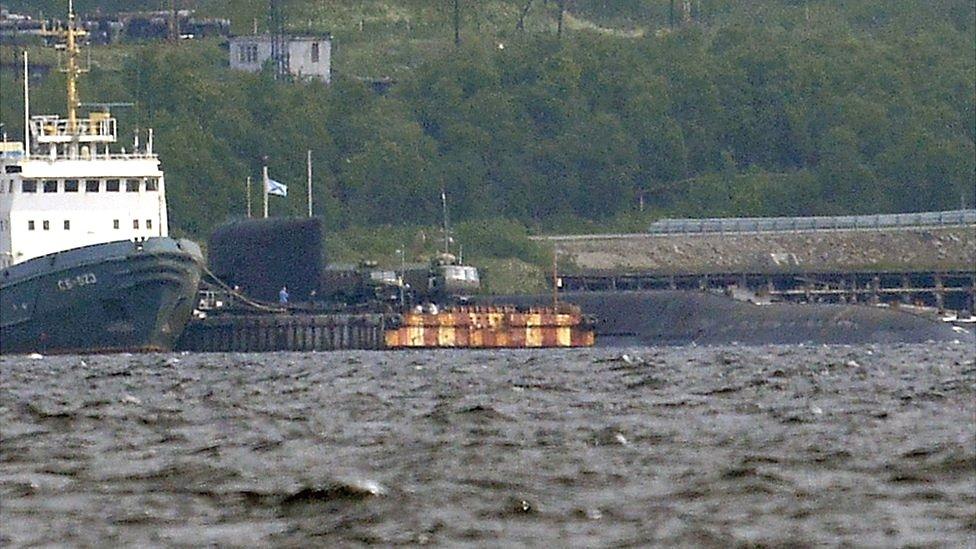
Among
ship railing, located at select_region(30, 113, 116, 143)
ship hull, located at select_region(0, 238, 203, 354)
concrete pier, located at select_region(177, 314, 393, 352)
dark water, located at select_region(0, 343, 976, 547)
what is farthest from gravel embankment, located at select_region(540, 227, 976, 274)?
dark water, located at select_region(0, 343, 976, 547)

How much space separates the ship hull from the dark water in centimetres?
3472

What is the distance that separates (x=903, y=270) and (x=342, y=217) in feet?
137

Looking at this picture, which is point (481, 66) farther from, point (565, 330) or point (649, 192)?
point (565, 330)

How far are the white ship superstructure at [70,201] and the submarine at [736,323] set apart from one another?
61.7 ft

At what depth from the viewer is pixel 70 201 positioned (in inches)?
3775

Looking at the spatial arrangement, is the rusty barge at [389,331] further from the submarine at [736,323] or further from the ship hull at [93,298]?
the ship hull at [93,298]

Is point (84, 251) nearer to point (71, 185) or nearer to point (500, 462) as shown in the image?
point (71, 185)

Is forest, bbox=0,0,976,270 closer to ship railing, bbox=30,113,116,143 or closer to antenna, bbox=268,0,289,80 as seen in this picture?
antenna, bbox=268,0,289,80

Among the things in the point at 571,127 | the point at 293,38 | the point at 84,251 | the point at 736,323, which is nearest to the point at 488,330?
the point at 736,323

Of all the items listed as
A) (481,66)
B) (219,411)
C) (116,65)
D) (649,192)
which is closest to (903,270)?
(649,192)

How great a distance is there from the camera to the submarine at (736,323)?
98.4 metres

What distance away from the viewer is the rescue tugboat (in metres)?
90.1

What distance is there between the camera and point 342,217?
157500mm

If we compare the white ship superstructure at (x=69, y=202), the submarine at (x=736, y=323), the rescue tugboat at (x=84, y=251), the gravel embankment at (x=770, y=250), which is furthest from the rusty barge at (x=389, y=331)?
the gravel embankment at (x=770, y=250)
